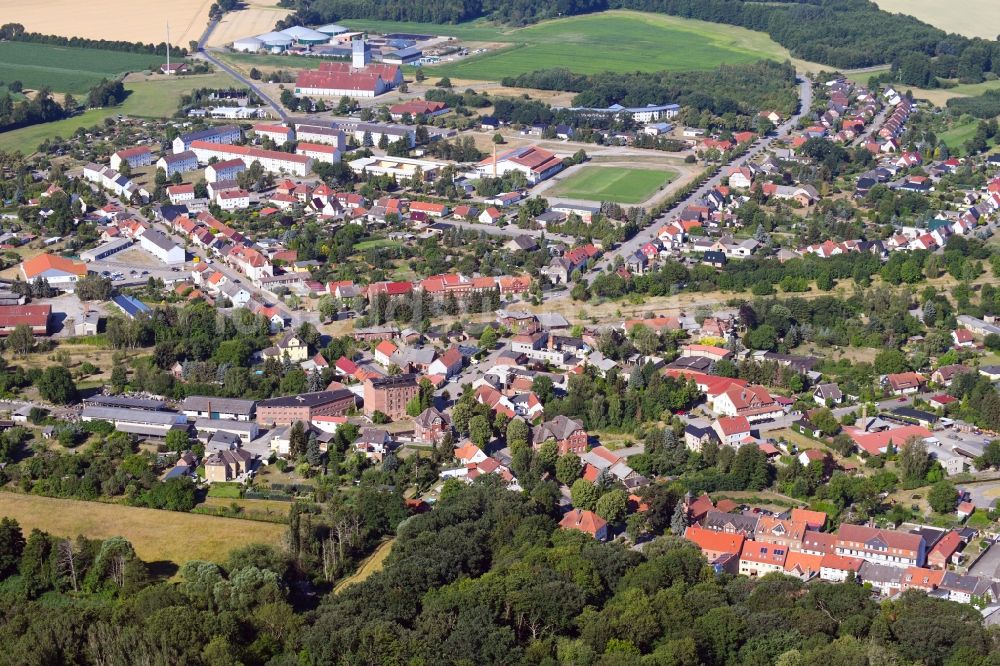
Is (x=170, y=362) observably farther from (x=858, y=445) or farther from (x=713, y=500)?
(x=858, y=445)

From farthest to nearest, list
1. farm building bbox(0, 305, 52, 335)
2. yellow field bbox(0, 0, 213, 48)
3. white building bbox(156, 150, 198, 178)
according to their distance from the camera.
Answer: yellow field bbox(0, 0, 213, 48)
white building bbox(156, 150, 198, 178)
farm building bbox(0, 305, 52, 335)

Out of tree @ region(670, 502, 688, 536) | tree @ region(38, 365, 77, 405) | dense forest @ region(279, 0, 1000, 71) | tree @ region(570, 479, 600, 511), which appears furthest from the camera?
dense forest @ region(279, 0, 1000, 71)

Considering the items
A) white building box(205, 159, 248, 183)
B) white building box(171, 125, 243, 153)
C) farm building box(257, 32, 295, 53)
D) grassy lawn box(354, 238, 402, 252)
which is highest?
farm building box(257, 32, 295, 53)

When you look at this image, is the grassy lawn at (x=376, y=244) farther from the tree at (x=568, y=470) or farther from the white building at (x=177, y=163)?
the tree at (x=568, y=470)

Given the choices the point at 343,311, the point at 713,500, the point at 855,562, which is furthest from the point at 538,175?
the point at 855,562

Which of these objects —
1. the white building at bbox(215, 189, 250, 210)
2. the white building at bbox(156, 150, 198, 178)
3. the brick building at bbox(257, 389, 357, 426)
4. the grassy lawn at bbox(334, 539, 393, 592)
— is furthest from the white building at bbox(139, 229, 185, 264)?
the grassy lawn at bbox(334, 539, 393, 592)

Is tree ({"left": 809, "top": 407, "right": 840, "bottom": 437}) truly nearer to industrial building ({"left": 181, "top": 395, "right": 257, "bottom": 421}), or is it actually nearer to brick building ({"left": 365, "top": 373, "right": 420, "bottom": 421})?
brick building ({"left": 365, "top": 373, "right": 420, "bottom": 421})

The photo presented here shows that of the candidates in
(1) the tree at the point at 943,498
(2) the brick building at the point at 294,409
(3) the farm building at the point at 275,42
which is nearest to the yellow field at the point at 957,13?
(3) the farm building at the point at 275,42

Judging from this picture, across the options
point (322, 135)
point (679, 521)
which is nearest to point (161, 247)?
point (322, 135)
